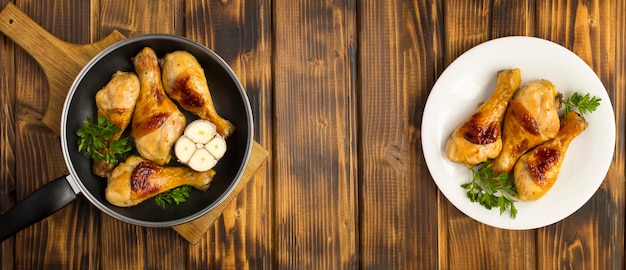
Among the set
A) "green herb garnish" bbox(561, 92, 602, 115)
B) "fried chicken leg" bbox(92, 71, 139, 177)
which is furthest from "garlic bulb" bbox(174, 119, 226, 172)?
"green herb garnish" bbox(561, 92, 602, 115)

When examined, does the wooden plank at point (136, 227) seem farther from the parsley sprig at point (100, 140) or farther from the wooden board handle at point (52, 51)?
the parsley sprig at point (100, 140)

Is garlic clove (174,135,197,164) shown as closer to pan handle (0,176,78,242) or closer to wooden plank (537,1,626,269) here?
pan handle (0,176,78,242)

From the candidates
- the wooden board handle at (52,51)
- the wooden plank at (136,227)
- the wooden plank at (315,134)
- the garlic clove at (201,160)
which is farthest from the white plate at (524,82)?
the wooden board handle at (52,51)

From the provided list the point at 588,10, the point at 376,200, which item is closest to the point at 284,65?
the point at 376,200

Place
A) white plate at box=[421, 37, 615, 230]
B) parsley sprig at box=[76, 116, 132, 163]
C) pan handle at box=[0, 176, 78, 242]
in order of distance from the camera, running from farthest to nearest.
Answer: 1. white plate at box=[421, 37, 615, 230]
2. parsley sprig at box=[76, 116, 132, 163]
3. pan handle at box=[0, 176, 78, 242]

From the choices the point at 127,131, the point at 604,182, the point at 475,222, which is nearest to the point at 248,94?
the point at 127,131

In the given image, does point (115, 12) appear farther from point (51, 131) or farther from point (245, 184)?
point (245, 184)
